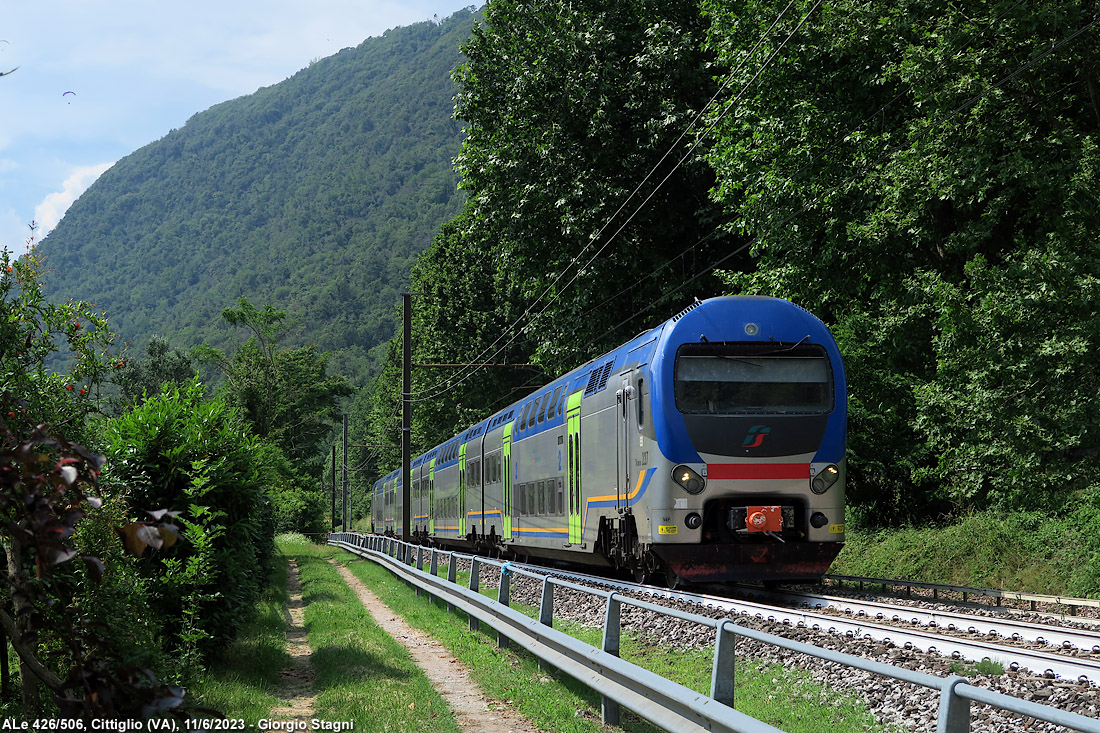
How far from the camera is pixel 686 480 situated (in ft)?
46.2

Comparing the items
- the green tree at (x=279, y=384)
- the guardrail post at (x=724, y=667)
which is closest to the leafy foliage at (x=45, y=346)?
the guardrail post at (x=724, y=667)

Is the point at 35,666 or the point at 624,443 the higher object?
the point at 624,443

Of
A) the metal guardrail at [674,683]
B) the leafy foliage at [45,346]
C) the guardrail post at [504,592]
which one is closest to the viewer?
the metal guardrail at [674,683]

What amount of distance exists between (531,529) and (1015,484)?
1033cm

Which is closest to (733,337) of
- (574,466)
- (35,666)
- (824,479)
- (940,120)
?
(824,479)

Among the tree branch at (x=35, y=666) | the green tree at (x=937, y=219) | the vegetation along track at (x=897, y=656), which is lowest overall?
the vegetation along track at (x=897, y=656)

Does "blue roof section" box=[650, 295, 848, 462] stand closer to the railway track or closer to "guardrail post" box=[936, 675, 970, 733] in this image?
the railway track

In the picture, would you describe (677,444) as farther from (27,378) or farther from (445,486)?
(445,486)

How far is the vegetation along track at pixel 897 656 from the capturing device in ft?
16.9

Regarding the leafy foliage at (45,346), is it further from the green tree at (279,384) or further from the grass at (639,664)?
the green tree at (279,384)

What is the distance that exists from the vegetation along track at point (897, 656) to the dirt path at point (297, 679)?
101 inches

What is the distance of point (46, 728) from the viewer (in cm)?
542

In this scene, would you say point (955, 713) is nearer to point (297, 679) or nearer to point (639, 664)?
point (639, 664)

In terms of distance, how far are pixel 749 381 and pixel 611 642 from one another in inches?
295
